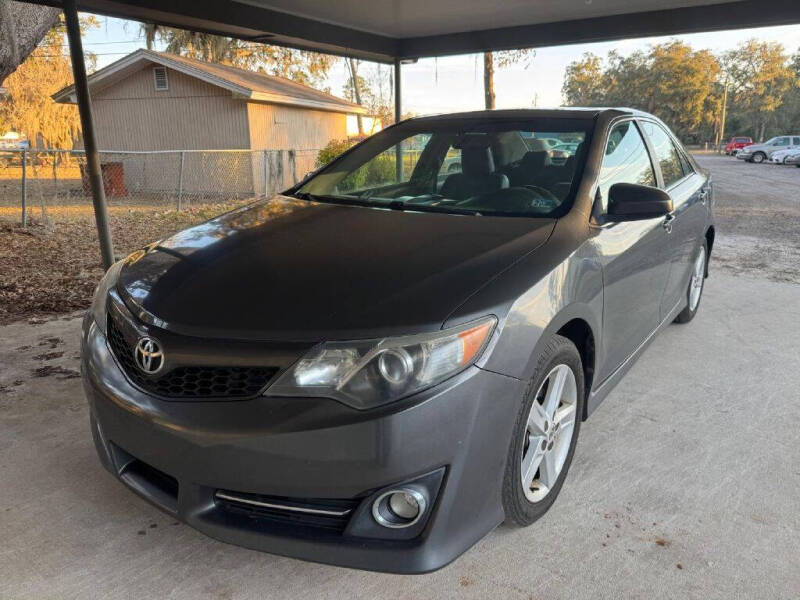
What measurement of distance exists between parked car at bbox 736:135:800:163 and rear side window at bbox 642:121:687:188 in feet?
112

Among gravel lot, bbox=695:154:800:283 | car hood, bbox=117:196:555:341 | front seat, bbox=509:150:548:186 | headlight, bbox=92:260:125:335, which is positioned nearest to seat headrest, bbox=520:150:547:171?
front seat, bbox=509:150:548:186

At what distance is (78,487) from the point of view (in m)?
2.72

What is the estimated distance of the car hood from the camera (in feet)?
6.43

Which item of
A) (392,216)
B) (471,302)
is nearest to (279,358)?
(471,302)

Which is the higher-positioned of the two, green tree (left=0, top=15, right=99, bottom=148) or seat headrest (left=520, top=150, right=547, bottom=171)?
green tree (left=0, top=15, right=99, bottom=148)

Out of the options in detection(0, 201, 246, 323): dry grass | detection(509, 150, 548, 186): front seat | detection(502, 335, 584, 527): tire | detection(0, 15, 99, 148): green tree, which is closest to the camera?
detection(502, 335, 584, 527): tire

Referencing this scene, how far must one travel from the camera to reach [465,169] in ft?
11.2

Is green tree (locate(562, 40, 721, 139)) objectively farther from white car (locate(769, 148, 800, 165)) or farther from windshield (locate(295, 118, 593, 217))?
windshield (locate(295, 118, 593, 217))

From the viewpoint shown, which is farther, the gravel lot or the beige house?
the beige house

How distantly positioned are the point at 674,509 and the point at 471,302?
54.8 inches

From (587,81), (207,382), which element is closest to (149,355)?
(207,382)

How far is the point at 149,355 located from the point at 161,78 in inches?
731

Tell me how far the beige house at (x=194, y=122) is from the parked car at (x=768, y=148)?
27.7 meters

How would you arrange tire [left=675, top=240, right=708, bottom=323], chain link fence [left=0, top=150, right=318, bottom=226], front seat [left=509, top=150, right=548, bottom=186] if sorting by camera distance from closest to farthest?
front seat [left=509, top=150, right=548, bottom=186] → tire [left=675, top=240, right=708, bottom=323] → chain link fence [left=0, top=150, right=318, bottom=226]
